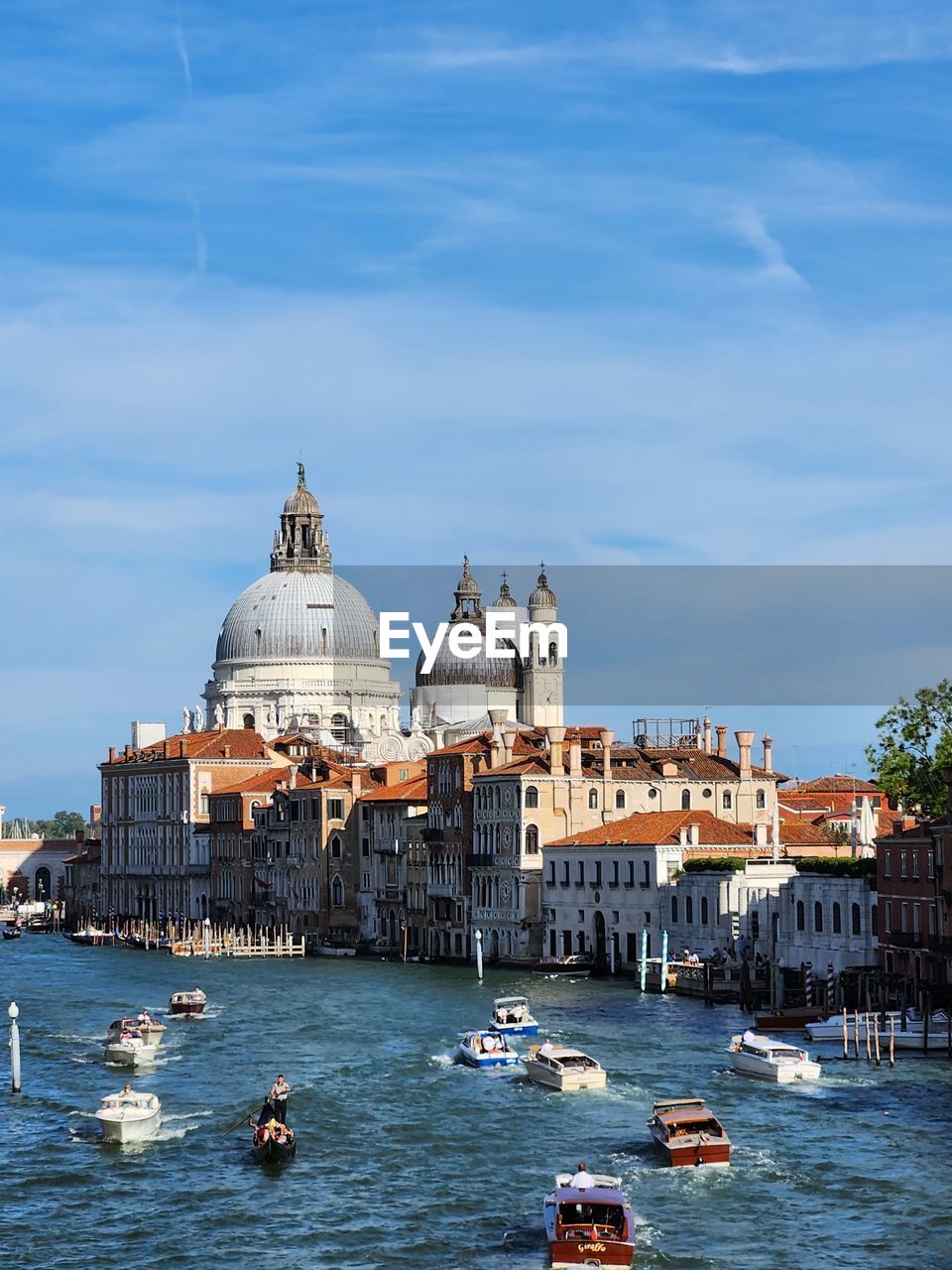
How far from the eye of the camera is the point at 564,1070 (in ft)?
154

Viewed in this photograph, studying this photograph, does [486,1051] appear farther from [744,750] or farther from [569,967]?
[744,750]

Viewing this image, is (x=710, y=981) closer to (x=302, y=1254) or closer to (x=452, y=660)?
(x=302, y=1254)

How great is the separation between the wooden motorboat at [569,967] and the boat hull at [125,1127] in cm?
3336

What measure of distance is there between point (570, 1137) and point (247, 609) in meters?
Answer: 103

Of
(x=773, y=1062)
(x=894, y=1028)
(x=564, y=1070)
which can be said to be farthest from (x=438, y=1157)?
(x=894, y=1028)

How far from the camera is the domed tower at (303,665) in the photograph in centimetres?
13875

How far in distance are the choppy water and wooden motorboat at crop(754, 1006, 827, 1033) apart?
2.97 ft

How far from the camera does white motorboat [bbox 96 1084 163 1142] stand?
4153 cm

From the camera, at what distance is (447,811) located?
8838 centimetres

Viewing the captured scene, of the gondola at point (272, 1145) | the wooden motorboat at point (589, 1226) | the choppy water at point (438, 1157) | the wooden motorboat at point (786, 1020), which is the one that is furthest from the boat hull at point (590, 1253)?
the wooden motorboat at point (786, 1020)

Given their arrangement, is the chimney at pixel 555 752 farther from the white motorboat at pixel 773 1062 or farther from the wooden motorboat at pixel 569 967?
the white motorboat at pixel 773 1062

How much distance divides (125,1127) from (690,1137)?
388 inches

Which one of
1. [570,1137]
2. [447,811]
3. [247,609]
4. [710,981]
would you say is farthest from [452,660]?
[570,1137]

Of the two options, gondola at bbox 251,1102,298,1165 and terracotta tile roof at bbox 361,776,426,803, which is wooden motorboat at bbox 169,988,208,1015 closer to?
gondola at bbox 251,1102,298,1165
